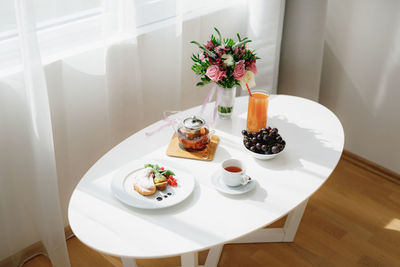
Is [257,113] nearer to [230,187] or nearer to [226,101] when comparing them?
[226,101]

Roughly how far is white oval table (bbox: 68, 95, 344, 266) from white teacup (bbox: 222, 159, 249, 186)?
0.16 ft

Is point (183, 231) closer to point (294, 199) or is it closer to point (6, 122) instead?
A: point (294, 199)

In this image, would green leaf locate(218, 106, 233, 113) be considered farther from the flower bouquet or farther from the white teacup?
the white teacup

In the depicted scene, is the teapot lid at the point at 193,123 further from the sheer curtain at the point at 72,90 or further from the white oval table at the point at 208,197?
the sheer curtain at the point at 72,90

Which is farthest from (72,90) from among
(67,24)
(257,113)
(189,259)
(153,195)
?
(189,259)

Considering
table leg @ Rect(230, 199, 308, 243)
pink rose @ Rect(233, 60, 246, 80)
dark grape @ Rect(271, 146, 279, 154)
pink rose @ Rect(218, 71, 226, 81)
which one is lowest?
table leg @ Rect(230, 199, 308, 243)

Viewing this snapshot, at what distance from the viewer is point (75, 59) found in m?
1.89

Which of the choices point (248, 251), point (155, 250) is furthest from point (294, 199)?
point (248, 251)

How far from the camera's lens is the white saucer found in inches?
60.4

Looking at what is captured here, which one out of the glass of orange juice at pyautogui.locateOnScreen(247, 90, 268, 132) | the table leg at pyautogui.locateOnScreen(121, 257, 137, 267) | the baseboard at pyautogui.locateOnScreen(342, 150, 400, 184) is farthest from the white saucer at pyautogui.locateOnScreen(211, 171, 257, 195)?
the baseboard at pyautogui.locateOnScreen(342, 150, 400, 184)

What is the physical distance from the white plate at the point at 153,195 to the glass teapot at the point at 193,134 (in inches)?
4.2

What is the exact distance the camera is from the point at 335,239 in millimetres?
2281

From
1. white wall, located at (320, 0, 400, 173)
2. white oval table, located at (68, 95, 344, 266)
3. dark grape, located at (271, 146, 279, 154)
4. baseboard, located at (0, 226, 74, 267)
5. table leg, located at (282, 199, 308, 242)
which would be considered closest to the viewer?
white oval table, located at (68, 95, 344, 266)

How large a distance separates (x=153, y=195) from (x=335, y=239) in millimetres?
1174
